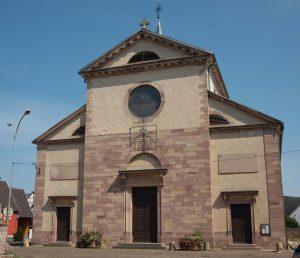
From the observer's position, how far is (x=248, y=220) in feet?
74.8

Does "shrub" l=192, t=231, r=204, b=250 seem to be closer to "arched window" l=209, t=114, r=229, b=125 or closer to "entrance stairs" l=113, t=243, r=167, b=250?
"entrance stairs" l=113, t=243, r=167, b=250

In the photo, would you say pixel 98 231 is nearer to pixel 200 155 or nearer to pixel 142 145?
pixel 142 145

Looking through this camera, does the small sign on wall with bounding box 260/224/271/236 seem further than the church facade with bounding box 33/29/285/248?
No

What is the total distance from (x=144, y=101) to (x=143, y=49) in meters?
3.60

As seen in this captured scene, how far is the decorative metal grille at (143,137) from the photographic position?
82.8ft

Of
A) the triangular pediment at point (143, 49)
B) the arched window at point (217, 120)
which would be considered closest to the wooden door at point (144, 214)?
the arched window at point (217, 120)

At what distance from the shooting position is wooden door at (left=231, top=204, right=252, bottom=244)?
22672 millimetres

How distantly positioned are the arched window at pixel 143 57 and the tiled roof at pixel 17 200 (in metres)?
28.3

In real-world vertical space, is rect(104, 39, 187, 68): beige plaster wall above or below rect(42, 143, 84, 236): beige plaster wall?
above

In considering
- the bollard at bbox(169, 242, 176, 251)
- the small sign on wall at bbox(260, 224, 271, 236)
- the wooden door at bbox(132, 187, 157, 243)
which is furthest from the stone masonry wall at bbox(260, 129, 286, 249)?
→ the wooden door at bbox(132, 187, 157, 243)

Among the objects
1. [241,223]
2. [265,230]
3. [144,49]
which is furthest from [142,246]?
[144,49]

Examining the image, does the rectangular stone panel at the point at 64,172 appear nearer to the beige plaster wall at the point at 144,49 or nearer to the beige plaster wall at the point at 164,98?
the beige plaster wall at the point at 164,98

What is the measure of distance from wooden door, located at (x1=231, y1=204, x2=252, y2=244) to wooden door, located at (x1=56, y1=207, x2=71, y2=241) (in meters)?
10.7

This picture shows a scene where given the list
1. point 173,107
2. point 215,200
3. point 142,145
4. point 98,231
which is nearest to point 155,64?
point 173,107
